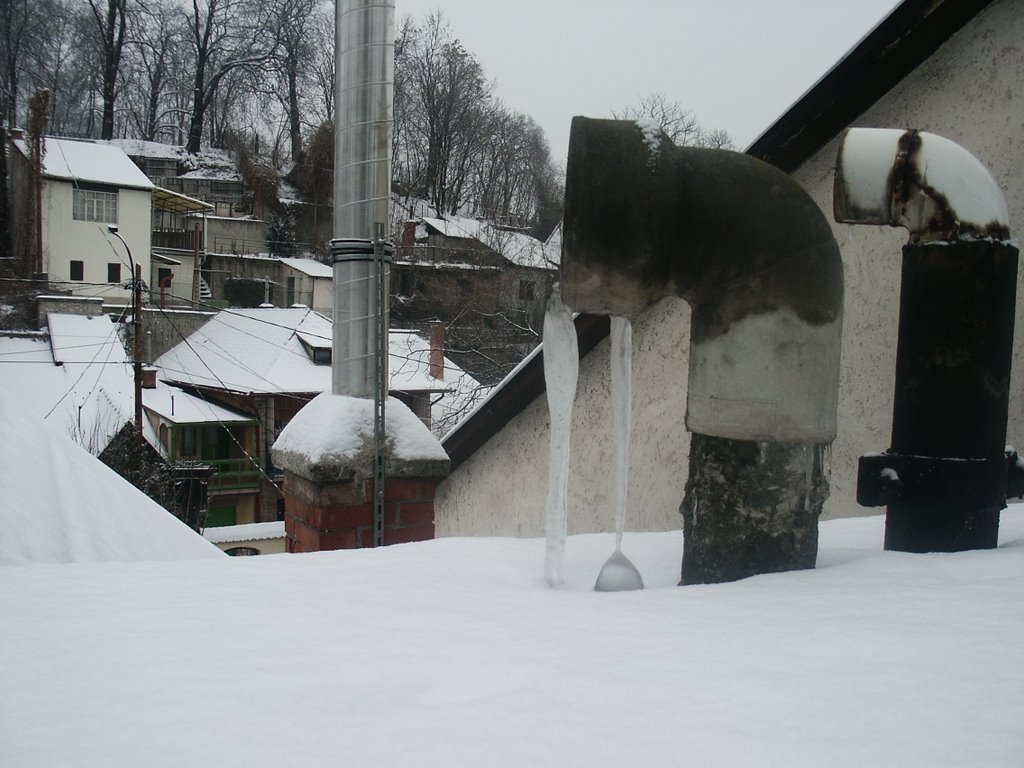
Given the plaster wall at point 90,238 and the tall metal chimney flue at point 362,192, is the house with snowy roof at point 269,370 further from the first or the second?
the tall metal chimney flue at point 362,192

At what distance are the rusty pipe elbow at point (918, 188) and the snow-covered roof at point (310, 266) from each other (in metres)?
31.5

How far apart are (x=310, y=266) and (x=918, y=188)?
33.0m

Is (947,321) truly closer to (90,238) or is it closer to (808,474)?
(808,474)

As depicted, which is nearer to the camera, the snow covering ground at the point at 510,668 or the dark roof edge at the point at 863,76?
the snow covering ground at the point at 510,668

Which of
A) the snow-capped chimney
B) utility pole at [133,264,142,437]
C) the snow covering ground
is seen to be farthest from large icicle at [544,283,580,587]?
the snow-capped chimney

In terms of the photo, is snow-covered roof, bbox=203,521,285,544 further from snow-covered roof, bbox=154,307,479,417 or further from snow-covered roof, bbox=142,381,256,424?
snow-covered roof, bbox=154,307,479,417

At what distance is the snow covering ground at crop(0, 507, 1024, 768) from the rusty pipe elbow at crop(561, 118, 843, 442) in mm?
440

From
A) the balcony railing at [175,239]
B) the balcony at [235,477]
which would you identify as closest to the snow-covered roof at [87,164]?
the balcony railing at [175,239]

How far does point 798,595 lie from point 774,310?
2.28 feet

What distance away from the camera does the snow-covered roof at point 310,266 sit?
32.3 meters

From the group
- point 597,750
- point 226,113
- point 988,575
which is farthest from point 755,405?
point 226,113

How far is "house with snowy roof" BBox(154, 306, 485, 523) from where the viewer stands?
20.9 metres

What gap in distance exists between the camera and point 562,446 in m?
2.21

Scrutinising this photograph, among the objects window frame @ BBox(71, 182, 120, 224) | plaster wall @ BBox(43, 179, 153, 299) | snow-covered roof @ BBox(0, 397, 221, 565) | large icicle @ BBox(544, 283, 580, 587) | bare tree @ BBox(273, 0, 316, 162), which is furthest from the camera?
bare tree @ BBox(273, 0, 316, 162)
